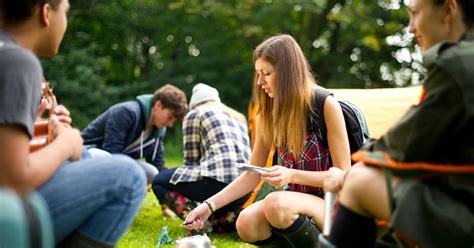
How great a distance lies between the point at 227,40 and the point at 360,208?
1377cm

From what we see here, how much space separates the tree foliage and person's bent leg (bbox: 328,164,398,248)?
471 inches

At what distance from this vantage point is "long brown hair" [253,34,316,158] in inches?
127

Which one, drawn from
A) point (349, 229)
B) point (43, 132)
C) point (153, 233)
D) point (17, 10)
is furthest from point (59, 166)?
point (153, 233)

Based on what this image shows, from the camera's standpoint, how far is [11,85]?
1804 mm

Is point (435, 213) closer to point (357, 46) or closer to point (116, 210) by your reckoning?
point (116, 210)

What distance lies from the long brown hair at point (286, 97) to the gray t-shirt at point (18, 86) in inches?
62.3

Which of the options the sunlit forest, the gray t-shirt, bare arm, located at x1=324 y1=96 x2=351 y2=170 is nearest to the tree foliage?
the sunlit forest

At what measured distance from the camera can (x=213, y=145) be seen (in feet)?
15.7

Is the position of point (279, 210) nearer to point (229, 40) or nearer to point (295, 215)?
point (295, 215)

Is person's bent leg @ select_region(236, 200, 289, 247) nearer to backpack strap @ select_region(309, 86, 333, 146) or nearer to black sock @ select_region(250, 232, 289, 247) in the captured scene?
black sock @ select_region(250, 232, 289, 247)

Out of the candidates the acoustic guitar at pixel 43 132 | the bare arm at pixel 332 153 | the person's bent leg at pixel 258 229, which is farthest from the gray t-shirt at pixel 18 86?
the person's bent leg at pixel 258 229

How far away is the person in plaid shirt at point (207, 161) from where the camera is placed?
4691 mm

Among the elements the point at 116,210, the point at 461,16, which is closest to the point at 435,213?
the point at 461,16

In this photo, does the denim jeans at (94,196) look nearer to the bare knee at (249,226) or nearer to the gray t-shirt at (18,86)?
the gray t-shirt at (18,86)
